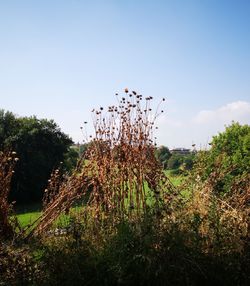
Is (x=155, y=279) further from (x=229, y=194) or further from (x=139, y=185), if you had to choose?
(x=229, y=194)

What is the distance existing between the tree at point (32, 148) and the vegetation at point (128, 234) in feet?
49.1

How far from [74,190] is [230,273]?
8.84ft

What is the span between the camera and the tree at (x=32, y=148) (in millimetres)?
20719

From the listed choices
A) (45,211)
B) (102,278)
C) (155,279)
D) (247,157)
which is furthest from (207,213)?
(247,157)

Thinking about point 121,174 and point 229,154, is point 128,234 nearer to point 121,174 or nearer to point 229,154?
point 121,174

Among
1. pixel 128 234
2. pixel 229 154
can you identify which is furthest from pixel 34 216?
pixel 128 234

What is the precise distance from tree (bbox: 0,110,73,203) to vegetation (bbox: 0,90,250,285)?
49.1ft

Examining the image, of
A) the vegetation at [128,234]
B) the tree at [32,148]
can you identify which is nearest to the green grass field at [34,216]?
the vegetation at [128,234]

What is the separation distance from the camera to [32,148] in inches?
864

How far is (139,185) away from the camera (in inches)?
206

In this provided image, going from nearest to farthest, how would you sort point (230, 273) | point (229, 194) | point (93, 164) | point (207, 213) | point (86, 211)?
point (230, 273) → point (207, 213) → point (86, 211) → point (93, 164) → point (229, 194)

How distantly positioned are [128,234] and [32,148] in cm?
1899

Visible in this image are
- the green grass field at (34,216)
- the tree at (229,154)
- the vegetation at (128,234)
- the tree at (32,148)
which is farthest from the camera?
the tree at (32,148)

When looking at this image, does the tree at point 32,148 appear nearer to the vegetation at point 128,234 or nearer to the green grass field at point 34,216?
the green grass field at point 34,216
